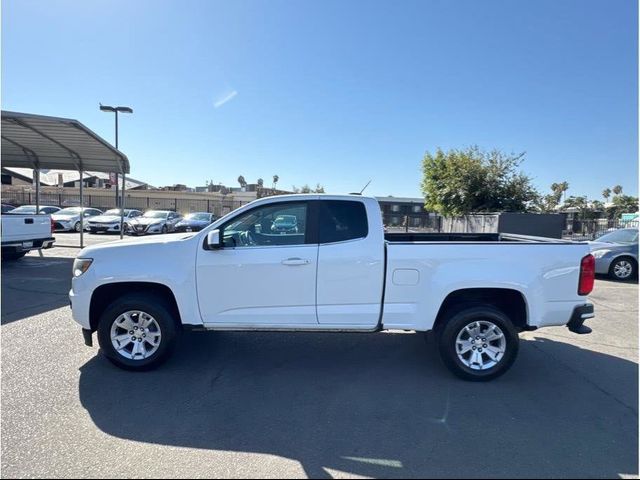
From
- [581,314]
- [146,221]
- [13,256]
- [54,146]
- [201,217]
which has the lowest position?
[13,256]

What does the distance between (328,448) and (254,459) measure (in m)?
0.55

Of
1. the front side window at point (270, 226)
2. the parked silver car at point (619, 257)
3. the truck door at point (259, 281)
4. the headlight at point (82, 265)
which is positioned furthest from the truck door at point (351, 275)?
the parked silver car at point (619, 257)

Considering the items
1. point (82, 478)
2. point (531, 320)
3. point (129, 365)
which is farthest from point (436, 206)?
point (82, 478)

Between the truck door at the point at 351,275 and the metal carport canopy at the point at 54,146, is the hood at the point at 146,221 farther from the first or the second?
the truck door at the point at 351,275

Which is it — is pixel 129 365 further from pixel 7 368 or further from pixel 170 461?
pixel 170 461

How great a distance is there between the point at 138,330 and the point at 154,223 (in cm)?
1878

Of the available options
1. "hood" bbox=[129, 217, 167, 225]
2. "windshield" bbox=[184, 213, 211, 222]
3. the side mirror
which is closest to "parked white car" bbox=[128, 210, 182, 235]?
"hood" bbox=[129, 217, 167, 225]

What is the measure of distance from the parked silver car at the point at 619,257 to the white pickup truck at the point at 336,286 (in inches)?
312

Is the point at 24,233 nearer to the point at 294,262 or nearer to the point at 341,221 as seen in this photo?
the point at 294,262

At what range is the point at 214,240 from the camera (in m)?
3.91

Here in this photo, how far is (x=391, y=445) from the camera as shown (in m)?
2.89

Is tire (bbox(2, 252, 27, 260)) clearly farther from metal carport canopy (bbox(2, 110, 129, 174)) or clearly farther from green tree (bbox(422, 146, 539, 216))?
green tree (bbox(422, 146, 539, 216))

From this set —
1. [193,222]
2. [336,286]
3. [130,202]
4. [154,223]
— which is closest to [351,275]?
[336,286]

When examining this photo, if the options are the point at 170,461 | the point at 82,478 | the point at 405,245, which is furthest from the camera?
the point at 405,245
